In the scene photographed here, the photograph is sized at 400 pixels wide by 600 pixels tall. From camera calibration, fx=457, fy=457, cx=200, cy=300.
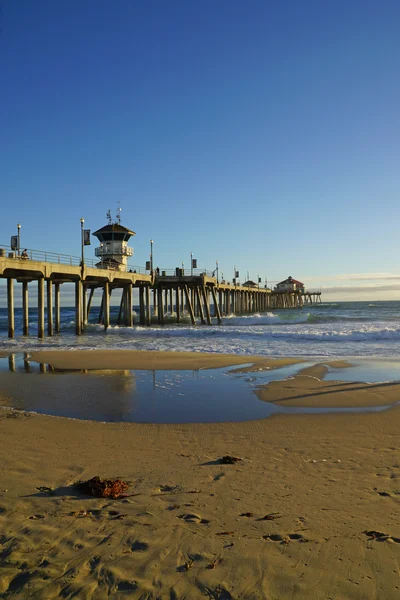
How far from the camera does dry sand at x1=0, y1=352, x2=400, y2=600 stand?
3.31 meters

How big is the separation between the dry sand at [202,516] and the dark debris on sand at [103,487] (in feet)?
0.39

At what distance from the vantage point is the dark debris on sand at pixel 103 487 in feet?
15.7

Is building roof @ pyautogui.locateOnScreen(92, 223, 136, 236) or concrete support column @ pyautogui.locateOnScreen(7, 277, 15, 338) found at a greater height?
building roof @ pyautogui.locateOnScreen(92, 223, 136, 236)

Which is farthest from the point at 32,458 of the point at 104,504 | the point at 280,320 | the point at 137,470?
the point at 280,320

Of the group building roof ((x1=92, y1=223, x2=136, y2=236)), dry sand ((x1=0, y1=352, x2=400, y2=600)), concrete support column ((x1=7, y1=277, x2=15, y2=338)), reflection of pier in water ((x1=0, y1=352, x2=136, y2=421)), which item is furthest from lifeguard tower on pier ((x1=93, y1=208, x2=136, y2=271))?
dry sand ((x1=0, y1=352, x2=400, y2=600))

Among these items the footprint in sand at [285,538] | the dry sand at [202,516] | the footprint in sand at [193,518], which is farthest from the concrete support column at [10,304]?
the footprint in sand at [285,538]

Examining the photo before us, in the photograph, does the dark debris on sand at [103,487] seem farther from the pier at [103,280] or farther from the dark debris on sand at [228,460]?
the pier at [103,280]

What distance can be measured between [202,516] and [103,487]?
3.91ft

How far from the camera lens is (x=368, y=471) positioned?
18.6 ft

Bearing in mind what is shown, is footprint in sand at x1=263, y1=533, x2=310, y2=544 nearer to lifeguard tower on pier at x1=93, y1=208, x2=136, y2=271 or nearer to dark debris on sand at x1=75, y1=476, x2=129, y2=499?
dark debris on sand at x1=75, y1=476, x2=129, y2=499

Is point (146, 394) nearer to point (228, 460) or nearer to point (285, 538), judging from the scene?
point (228, 460)

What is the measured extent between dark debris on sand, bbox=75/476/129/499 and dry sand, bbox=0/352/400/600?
4.6 inches

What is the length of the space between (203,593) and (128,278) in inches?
1283

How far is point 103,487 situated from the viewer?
490 centimetres
